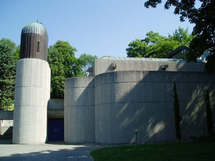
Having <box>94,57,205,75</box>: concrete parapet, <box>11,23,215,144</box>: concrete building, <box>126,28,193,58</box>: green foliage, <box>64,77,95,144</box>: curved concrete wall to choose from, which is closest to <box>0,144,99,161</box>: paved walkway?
<box>11,23,215,144</box>: concrete building

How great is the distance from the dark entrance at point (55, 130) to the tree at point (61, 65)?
823cm

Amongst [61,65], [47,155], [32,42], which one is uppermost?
[32,42]

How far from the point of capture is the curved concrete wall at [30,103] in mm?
22078

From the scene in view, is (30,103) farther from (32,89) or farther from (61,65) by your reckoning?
(61,65)

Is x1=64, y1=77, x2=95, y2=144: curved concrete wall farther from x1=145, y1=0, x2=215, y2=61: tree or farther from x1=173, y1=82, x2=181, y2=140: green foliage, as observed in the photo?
x1=145, y1=0, x2=215, y2=61: tree

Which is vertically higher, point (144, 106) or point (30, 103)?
point (30, 103)

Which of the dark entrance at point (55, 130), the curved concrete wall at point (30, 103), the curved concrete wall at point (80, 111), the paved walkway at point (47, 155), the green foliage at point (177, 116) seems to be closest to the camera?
the paved walkway at point (47, 155)

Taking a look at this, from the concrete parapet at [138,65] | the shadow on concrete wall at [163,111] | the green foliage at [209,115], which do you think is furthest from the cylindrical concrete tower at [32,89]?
the green foliage at [209,115]

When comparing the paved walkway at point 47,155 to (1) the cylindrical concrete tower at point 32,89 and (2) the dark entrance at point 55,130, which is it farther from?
(2) the dark entrance at point 55,130

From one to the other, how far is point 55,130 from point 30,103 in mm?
6413

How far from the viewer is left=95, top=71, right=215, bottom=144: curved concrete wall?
18.9 meters

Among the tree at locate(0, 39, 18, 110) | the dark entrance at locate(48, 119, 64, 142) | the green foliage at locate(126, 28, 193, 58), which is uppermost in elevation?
the green foliage at locate(126, 28, 193, 58)

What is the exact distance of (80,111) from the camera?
21.9 metres

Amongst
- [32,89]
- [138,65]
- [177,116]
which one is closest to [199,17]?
[177,116]
